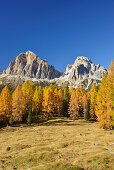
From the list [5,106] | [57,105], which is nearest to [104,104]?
[5,106]

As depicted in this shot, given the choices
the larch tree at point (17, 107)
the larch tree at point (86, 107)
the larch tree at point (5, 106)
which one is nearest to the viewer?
the larch tree at point (5, 106)

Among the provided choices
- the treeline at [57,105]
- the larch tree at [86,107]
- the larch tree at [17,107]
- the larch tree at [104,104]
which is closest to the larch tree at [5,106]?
the treeline at [57,105]

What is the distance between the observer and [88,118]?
53.7 m

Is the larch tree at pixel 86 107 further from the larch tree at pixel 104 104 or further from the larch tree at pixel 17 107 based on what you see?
A: the larch tree at pixel 17 107

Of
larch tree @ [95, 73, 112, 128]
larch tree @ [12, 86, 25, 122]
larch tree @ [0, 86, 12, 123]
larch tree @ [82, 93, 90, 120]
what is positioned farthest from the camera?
larch tree @ [82, 93, 90, 120]

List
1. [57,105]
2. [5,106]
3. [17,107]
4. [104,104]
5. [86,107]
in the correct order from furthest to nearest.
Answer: [57,105], [86,107], [17,107], [5,106], [104,104]

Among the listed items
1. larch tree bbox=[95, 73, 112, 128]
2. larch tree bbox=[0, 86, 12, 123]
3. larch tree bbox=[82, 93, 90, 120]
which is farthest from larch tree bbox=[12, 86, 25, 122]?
larch tree bbox=[95, 73, 112, 128]

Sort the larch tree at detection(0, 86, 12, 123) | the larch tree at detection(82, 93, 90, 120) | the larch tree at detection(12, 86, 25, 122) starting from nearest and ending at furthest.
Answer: the larch tree at detection(0, 86, 12, 123) → the larch tree at detection(12, 86, 25, 122) → the larch tree at detection(82, 93, 90, 120)

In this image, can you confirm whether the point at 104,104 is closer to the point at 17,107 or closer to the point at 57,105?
the point at 17,107

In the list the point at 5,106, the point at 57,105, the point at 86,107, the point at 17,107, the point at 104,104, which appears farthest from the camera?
the point at 57,105

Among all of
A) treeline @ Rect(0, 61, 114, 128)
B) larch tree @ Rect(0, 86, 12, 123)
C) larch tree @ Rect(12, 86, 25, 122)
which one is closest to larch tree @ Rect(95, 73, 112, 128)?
treeline @ Rect(0, 61, 114, 128)

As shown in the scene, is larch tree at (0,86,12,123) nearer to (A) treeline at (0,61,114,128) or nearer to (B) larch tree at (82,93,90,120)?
(A) treeline at (0,61,114,128)

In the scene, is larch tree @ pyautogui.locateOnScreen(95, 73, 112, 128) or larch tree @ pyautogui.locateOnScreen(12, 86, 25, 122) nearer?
larch tree @ pyautogui.locateOnScreen(95, 73, 112, 128)

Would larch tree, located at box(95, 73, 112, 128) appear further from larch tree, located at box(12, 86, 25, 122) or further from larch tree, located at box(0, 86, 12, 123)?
larch tree, located at box(0, 86, 12, 123)
